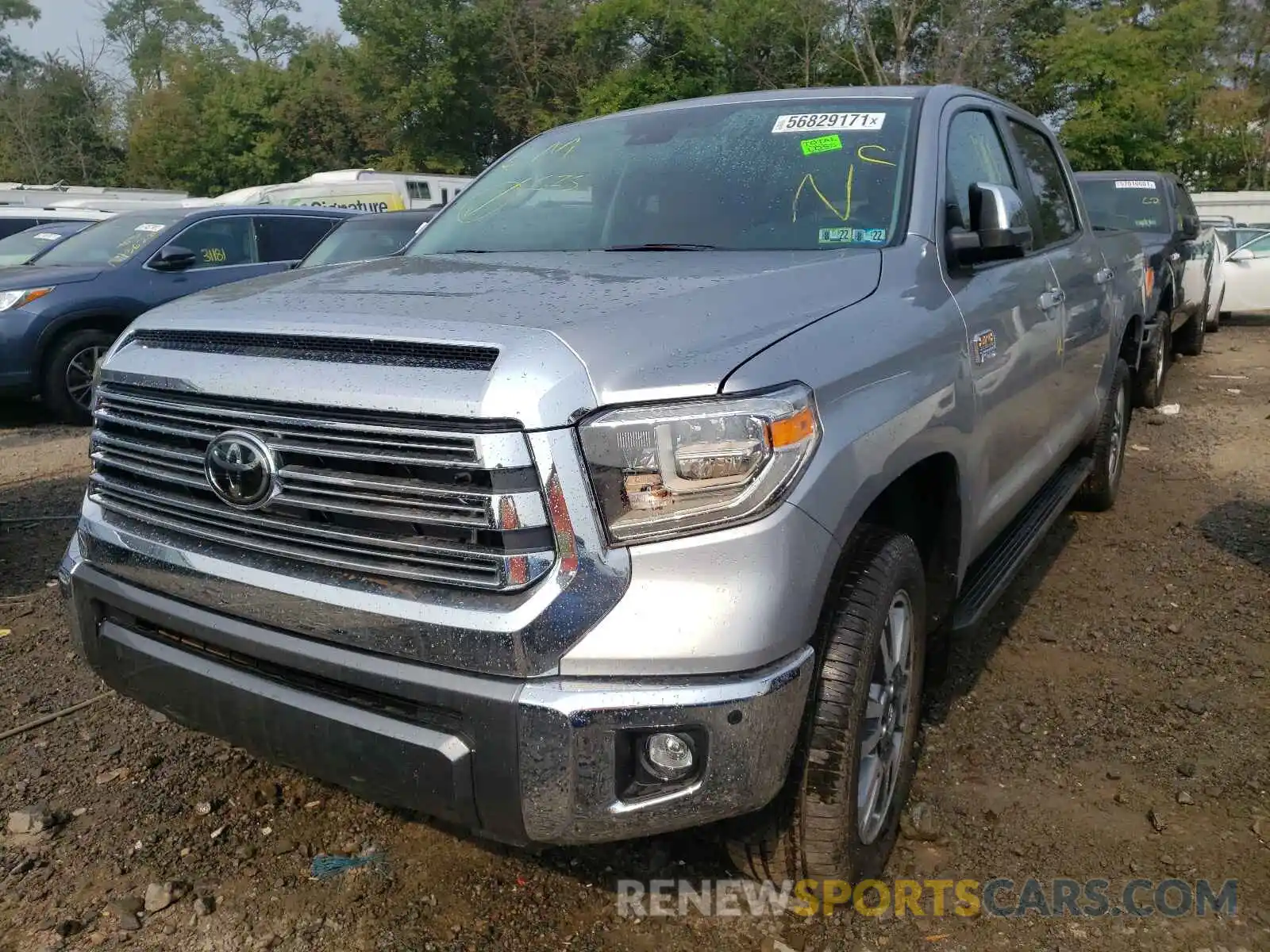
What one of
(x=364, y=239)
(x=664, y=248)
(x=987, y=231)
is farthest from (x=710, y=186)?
(x=364, y=239)

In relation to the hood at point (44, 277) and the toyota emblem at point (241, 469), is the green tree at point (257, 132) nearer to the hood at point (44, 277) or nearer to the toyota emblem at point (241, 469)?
the hood at point (44, 277)

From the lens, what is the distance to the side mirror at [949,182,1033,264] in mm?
2838

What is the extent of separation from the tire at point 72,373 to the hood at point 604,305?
6239 mm

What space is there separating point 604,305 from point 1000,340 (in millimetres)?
1395

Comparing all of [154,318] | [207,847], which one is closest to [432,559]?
[154,318]

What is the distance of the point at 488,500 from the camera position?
1870 millimetres

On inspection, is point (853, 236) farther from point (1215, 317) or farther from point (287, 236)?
point (1215, 317)

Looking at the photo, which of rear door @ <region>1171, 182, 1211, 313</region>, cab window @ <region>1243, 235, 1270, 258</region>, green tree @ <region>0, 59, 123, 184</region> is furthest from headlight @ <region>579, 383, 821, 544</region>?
green tree @ <region>0, 59, 123, 184</region>

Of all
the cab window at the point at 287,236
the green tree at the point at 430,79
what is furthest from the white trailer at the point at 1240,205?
the green tree at the point at 430,79

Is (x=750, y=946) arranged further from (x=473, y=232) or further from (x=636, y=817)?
(x=473, y=232)

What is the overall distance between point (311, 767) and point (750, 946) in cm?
102

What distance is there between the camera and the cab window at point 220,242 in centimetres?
893

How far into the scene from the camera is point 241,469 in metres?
2.09

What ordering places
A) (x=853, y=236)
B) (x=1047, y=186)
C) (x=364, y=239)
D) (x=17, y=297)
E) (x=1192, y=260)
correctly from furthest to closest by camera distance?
(x=1192, y=260) → (x=364, y=239) → (x=17, y=297) → (x=1047, y=186) → (x=853, y=236)
